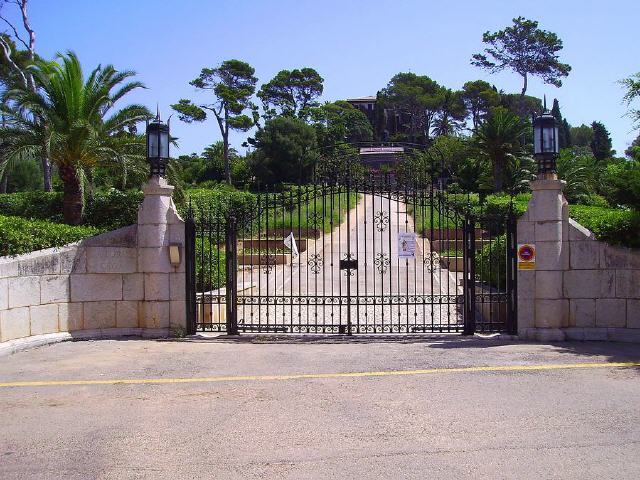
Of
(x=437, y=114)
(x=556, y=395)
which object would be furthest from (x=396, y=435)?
(x=437, y=114)

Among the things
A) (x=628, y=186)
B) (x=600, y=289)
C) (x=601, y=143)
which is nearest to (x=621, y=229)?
(x=628, y=186)

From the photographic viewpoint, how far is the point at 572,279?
32.3 ft


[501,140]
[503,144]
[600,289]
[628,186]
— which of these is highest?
[501,140]

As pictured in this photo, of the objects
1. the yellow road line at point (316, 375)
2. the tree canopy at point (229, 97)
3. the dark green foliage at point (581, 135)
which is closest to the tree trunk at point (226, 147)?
the tree canopy at point (229, 97)

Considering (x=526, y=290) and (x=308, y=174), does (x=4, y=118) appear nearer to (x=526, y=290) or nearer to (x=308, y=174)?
(x=526, y=290)

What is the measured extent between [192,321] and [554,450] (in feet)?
21.4

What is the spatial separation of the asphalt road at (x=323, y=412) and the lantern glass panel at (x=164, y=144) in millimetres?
3096

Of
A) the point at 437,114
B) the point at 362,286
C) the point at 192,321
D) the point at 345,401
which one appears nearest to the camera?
the point at 345,401

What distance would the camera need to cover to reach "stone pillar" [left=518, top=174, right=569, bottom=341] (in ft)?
31.9

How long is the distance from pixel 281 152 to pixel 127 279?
115 feet

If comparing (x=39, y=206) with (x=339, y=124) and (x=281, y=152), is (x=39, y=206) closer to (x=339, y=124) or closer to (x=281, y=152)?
(x=281, y=152)

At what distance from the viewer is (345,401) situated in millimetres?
6680

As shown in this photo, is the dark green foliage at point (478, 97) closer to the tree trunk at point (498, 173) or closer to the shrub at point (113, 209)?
the tree trunk at point (498, 173)

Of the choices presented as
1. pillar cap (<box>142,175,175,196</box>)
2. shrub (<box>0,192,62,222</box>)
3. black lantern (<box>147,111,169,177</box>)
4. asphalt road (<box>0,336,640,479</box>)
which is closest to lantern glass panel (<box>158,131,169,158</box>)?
black lantern (<box>147,111,169,177</box>)
